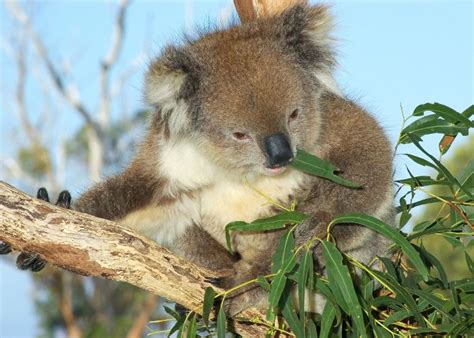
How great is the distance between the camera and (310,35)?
3.23 metres

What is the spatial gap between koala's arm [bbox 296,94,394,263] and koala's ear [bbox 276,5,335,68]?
0.59 ft

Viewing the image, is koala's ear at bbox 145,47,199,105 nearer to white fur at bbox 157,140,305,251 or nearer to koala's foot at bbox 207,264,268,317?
white fur at bbox 157,140,305,251

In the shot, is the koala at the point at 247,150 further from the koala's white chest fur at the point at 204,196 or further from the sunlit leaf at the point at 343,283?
the sunlit leaf at the point at 343,283

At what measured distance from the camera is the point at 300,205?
10.3 ft

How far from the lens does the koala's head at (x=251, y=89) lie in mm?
2943

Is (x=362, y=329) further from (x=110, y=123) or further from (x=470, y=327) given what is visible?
(x=110, y=123)

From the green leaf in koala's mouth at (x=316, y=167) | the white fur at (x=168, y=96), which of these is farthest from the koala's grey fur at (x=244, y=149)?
the green leaf in koala's mouth at (x=316, y=167)

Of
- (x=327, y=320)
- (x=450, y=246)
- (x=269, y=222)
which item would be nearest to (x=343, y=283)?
(x=327, y=320)

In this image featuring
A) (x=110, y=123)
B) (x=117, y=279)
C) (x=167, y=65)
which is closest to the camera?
(x=117, y=279)

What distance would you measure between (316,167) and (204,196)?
0.66m

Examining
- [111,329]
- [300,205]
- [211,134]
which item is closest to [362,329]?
[300,205]

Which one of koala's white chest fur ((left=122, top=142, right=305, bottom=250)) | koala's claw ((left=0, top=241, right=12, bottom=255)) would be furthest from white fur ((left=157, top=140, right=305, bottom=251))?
koala's claw ((left=0, top=241, right=12, bottom=255))

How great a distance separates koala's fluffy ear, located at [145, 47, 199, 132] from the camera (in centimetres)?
307

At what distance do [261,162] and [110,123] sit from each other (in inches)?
710
